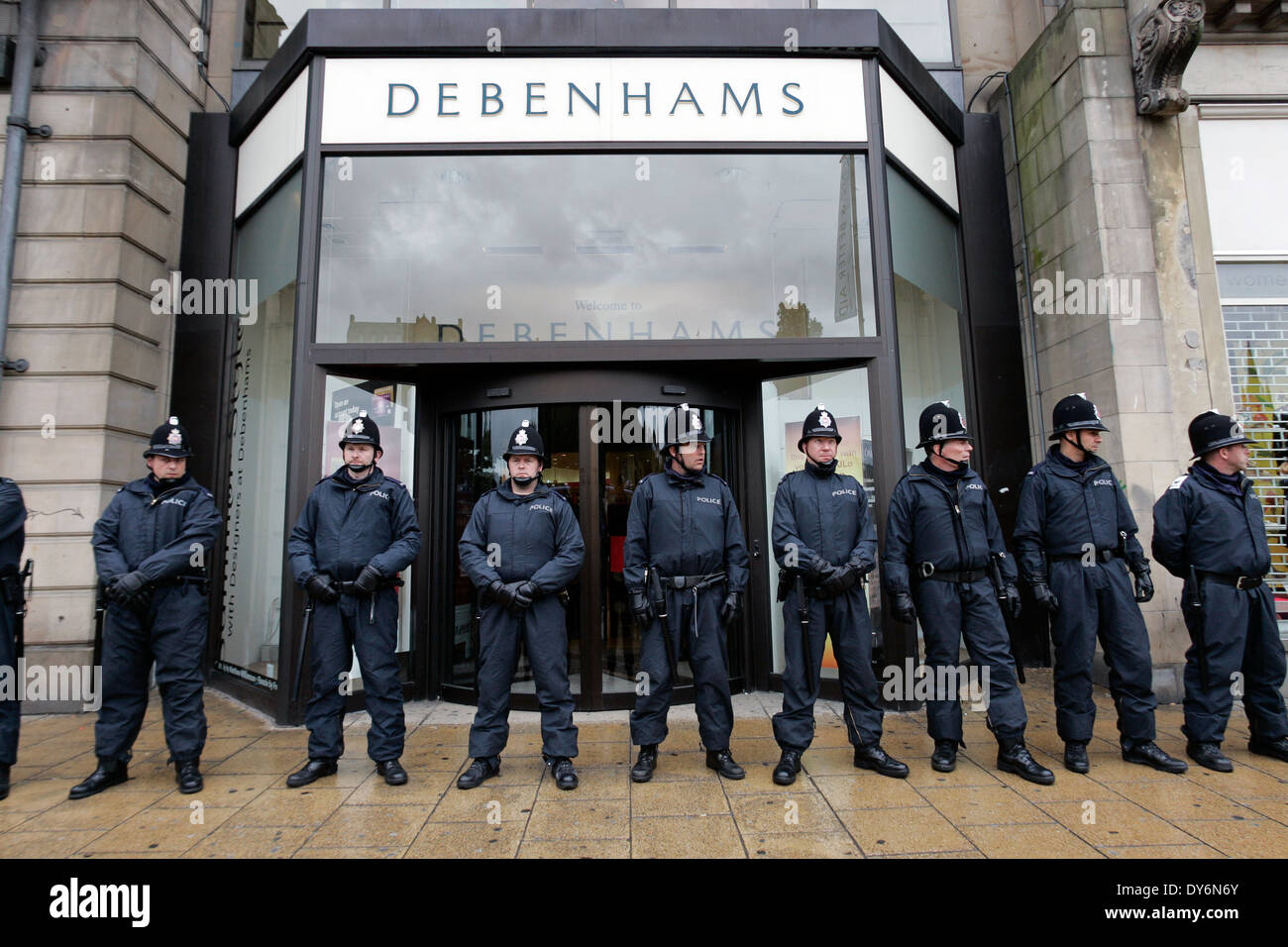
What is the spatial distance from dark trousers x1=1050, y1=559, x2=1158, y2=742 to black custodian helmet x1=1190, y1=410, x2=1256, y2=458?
1.05 meters

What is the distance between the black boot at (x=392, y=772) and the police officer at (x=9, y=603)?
2.07 metres

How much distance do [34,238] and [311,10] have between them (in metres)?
3.31

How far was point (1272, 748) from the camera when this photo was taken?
14.2ft

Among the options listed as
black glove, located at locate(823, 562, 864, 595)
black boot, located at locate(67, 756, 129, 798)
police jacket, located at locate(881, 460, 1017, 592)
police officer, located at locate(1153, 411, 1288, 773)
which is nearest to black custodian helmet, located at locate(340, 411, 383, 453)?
black boot, located at locate(67, 756, 129, 798)

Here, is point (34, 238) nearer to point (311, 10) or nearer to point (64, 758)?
point (311, 10)

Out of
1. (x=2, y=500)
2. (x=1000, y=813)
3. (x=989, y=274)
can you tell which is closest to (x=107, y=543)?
(x=2, y=500)

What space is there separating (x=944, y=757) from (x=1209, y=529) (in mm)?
2311

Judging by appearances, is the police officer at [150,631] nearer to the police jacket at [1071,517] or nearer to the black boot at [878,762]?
the black boot at [878,762]

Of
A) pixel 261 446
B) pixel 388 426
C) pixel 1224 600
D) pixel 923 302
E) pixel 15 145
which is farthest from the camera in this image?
pixel 923 302

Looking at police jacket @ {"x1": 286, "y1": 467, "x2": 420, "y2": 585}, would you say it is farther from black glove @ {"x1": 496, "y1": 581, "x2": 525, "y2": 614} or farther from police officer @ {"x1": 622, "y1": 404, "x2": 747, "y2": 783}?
police officer @ {"x1": 622, "y1": 404, "x2": 747, "y2": 783}

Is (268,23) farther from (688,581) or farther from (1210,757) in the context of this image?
(1210,757)

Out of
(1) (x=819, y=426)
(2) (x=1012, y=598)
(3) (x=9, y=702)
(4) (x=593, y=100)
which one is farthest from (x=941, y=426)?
(3) (x=9, y=702)

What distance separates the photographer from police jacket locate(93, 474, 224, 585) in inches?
159
